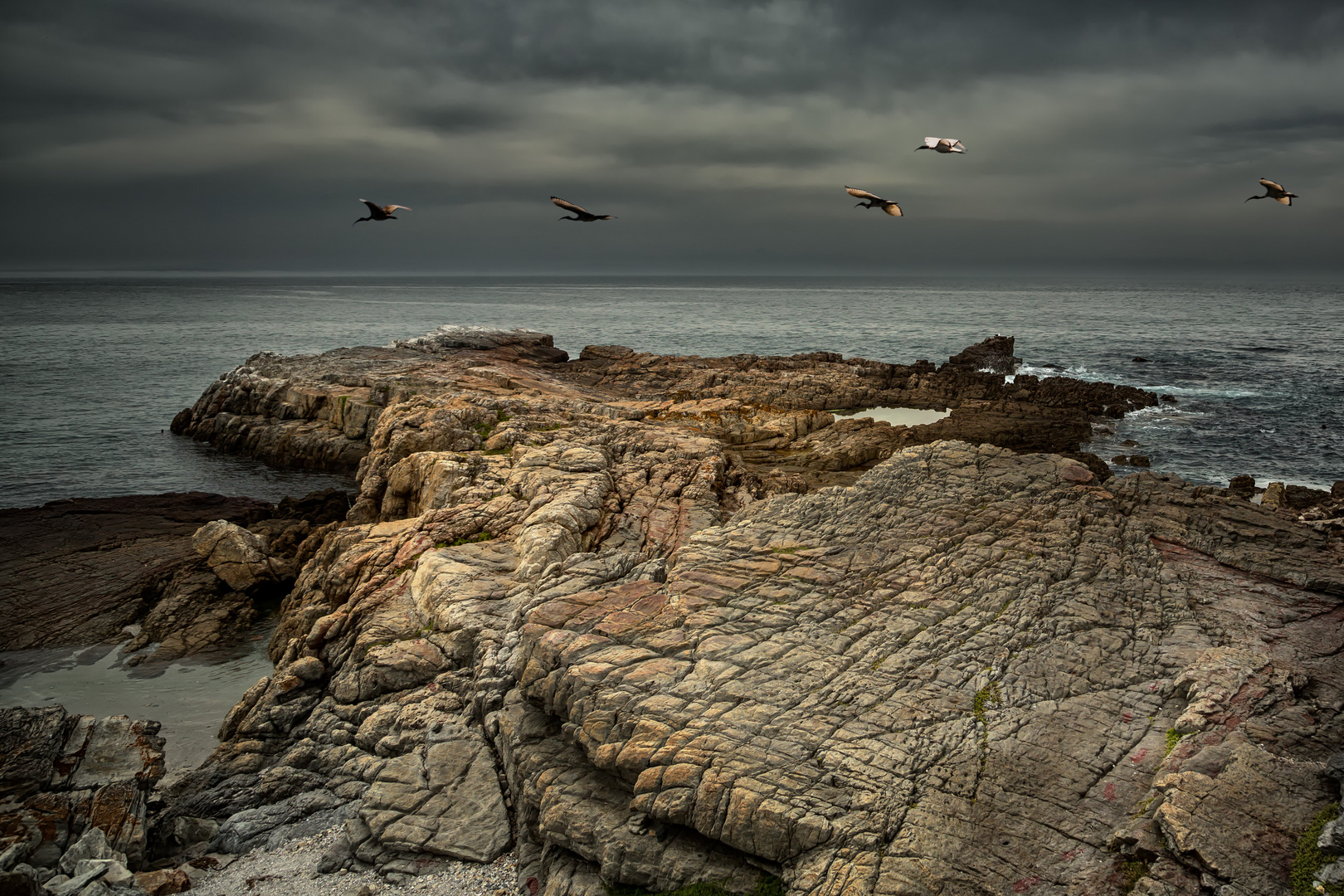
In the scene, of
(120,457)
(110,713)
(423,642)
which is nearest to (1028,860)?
(423,642)

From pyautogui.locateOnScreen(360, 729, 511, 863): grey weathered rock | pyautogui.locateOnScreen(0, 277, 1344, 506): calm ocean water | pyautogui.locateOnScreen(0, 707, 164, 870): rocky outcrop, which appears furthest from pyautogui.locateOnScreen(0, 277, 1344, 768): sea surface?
pyautogui.locateOnScreen(360, 729, 511, 863): grey weathered rock

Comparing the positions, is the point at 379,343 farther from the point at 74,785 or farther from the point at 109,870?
the point at 109,870

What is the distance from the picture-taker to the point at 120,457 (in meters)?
47.0

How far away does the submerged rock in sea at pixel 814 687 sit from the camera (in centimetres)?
1088

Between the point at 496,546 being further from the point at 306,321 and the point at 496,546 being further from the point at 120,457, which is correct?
the point at 306,321

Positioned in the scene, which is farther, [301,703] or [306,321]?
[306,321]

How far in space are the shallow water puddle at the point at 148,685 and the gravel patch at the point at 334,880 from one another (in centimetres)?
573

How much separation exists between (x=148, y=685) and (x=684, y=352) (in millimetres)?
76342

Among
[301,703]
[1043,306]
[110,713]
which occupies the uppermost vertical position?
[1043,306]

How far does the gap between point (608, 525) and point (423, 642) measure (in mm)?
6286

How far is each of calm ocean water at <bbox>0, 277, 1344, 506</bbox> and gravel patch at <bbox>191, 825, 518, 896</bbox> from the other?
2895cm

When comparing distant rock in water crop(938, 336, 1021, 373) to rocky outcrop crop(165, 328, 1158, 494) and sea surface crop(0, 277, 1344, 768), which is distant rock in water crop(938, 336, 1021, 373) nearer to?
rocky outcrop crop(165, 328, 1158, 494)

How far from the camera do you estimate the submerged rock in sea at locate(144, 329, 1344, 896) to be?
1088 centimetres

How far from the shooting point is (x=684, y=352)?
93.7 meters
